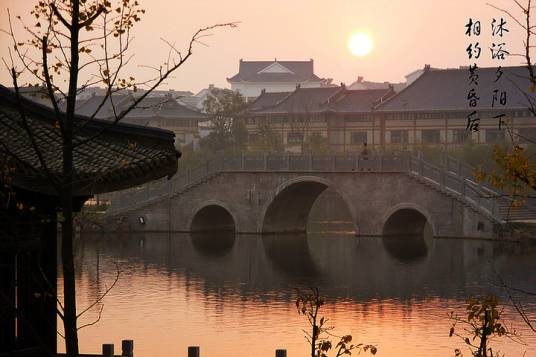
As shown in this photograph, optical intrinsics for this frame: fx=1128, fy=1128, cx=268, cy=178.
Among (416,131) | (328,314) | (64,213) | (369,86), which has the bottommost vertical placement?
(328,314)

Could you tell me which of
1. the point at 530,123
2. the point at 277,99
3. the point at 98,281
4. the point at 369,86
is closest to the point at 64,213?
the point at 98,281

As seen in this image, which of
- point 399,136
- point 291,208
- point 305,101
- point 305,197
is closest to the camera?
point 305,197

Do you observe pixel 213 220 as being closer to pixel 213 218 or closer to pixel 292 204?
pixel 213 218

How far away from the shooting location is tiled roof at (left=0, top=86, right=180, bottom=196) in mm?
10453

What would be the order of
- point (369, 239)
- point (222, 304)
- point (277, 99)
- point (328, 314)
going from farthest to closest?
point (277, 99) < point (369, 239) < point (222, 304) < point (328, 314)

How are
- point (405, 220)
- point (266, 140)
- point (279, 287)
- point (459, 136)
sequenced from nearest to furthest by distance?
point (279, 287) < point (405, 220) < point (459, 136) < point (266, 140)

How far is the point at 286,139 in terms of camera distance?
7819cm

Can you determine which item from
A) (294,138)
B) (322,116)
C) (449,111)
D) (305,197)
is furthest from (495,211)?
(294,138)

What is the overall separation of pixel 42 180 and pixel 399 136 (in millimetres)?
62053

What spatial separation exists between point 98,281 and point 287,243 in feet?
52.5

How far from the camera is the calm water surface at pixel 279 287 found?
2628 cm

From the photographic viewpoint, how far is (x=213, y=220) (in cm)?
5841

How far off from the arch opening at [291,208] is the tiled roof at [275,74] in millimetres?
67754

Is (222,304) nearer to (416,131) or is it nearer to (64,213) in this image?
(64,213)
